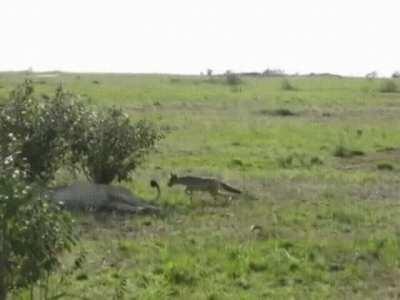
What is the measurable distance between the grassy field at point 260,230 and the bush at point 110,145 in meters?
0.83

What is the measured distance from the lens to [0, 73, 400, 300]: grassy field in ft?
36.8

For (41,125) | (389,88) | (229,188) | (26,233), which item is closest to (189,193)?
(229,188)

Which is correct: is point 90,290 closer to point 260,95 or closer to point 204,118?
point 204,118

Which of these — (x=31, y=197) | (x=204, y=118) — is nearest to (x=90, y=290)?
(x=31, y=197)

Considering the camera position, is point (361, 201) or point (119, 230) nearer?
point (119, 230)

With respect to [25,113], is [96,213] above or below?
below

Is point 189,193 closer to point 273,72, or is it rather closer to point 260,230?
point 260,230

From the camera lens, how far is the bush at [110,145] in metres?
17.8

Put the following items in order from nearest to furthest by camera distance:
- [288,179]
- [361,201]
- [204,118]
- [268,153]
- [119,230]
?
[119,230], [361,201], [288,179], [268,153], [204,118]

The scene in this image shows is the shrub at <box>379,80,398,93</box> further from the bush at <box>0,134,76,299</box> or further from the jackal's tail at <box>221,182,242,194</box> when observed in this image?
the bush at <box>0,134,76,299</box>

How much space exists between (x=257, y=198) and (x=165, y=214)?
2785 millimetres

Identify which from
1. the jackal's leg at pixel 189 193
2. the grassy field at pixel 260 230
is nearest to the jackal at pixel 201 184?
the jackal's leg at pixel 189 193

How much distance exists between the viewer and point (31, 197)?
7449mm

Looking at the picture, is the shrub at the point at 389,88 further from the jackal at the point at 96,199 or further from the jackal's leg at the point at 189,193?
the jackal at the point at 96,199
